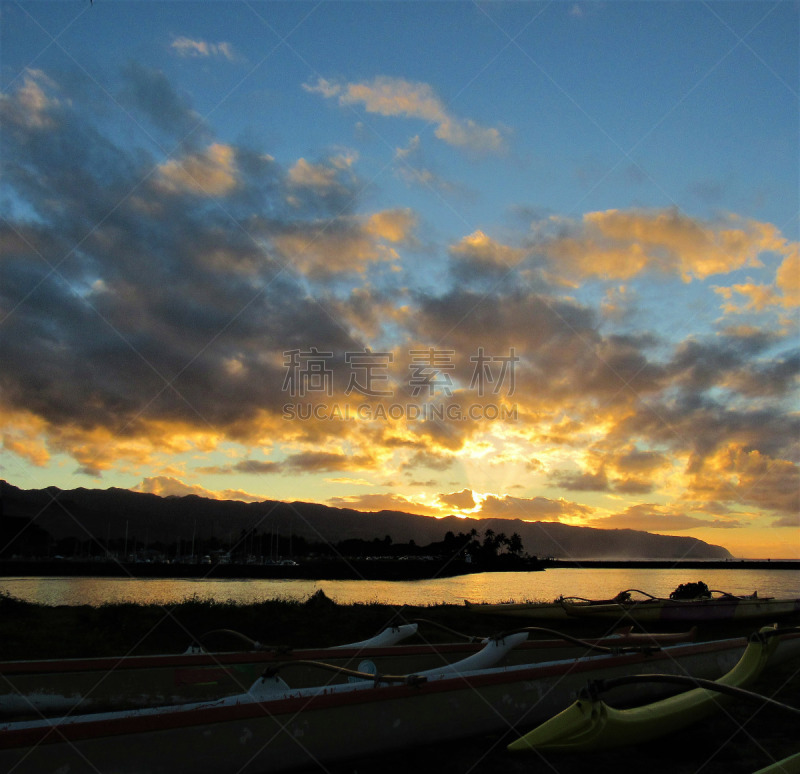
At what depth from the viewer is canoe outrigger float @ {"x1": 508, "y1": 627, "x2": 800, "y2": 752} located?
6.13 meters

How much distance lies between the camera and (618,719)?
261 inches

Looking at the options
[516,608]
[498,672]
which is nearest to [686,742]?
[498,672]

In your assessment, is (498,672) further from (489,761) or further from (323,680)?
(323,680)

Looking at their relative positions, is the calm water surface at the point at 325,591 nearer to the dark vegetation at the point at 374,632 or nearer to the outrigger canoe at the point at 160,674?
the dark vegetation at the point at 374,632

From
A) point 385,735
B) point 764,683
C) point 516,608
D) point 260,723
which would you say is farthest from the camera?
point 516,608

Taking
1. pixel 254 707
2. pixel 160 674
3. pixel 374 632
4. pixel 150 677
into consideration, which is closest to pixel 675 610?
pixel 374 632

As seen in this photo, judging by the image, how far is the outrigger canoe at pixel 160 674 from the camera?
24.4 ft

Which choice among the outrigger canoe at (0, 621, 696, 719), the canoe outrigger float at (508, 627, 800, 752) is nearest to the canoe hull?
the outrigger canoe at (0, 621, 696, 719)

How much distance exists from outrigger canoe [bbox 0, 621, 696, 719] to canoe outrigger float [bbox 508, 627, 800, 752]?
5.64 feet

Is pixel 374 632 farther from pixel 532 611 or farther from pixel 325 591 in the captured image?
pixel 325 591

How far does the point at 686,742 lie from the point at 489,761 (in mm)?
2741

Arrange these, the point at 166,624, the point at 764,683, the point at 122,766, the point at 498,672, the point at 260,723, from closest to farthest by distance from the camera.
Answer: the point at 122,766, the point at 260,723, the point at 498,672, the point at 764,683, the point at 166,624

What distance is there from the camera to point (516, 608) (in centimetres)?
2158

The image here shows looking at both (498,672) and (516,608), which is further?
(516,608)
